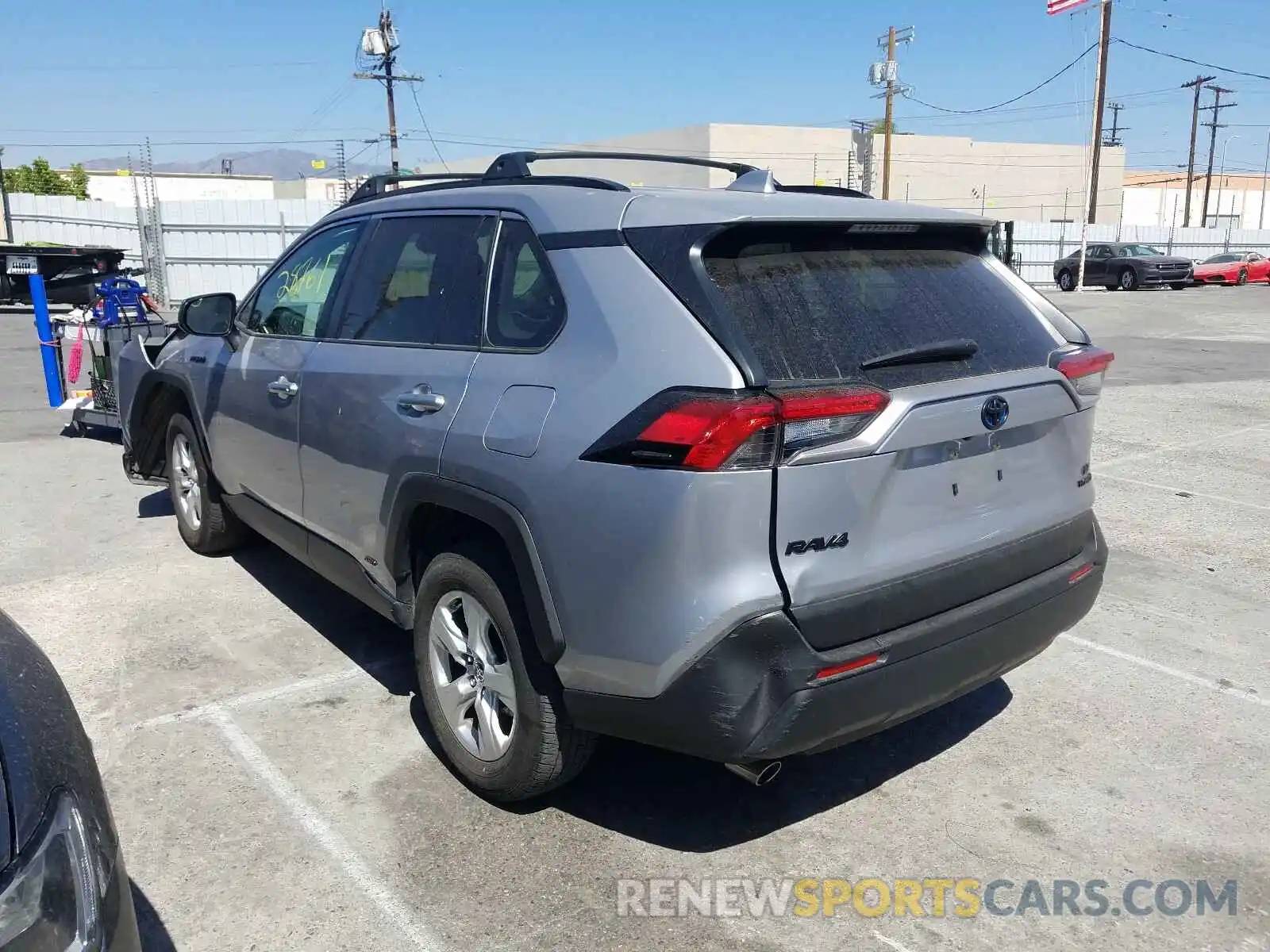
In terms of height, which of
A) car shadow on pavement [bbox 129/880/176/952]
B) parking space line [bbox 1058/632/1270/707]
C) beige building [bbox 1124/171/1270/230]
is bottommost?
parking space line [bbox 1058/632/1270/707]

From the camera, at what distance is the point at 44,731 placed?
196cm

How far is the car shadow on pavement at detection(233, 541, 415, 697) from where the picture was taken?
438cm

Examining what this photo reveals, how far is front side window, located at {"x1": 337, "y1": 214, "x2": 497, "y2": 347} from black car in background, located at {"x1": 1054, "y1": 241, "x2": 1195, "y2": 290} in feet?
116

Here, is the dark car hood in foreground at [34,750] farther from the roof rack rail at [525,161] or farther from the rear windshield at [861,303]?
the roof rack rail at [525,161]

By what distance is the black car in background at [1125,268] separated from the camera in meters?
34.2

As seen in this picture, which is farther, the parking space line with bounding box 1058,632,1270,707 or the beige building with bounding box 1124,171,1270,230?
the beige building with bounding box 1124,171,1270,230

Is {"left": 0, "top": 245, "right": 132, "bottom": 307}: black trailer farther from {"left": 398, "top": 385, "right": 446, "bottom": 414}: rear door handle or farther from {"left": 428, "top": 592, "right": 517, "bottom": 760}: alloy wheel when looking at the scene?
{"left": 428, "top": 592, "right": 517, "bottom": 760}: alloy wheel

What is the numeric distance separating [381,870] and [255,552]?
3267 millimetres

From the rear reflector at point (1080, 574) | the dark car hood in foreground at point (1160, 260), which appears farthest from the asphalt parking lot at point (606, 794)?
the dark car hood in foreground at point (1160, 260)

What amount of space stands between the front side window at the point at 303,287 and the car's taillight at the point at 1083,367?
2648 millimetres

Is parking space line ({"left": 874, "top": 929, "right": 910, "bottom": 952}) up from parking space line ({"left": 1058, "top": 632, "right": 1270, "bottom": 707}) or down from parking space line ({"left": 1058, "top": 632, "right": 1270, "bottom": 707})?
down

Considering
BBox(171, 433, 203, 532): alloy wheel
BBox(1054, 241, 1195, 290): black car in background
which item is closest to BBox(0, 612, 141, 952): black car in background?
BBox(171, 433, 203, 532): alloy wheel

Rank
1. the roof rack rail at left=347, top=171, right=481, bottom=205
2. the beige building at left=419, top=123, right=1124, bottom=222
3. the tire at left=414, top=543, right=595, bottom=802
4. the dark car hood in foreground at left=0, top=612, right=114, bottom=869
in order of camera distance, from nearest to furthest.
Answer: the dark car hood in foreground at left=0, top=612, right=114, bottom=869 → the tire at left=414, top=543, right=595, bottom=802 → the roof rack rail at left=347, top=171, right=481, bottom=205 → the beige building at left=419, top=123, right=1124, bottom=222

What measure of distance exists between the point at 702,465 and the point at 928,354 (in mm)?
806
